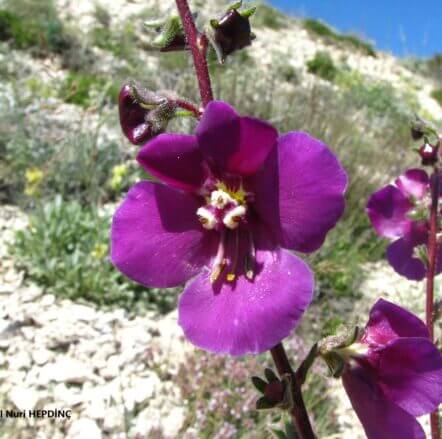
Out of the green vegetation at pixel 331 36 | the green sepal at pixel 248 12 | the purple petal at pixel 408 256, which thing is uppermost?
the green vegetation at pixel 331 36

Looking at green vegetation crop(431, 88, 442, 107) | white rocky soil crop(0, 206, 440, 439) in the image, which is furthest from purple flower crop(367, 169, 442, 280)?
green vegetation crop(431, 88, 442, 107)

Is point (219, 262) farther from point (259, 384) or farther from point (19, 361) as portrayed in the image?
point (19, 361)

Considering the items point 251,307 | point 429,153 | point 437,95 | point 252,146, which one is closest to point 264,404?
point 251,307

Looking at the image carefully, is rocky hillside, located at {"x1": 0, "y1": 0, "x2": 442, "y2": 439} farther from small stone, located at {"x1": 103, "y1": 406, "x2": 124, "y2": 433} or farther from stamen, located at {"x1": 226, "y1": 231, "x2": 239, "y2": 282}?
stamen, located at {"x1": 226, "y1": 231, "x2": 239, "y2": 282}

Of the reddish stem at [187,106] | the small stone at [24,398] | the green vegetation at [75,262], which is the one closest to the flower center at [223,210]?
the reddish stem at [187,106]

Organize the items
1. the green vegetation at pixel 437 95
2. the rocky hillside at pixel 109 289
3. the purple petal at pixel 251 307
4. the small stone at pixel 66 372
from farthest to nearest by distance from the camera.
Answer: the green vegetation at pixel 437 95 → the small stone at pixel 66 372 → the rocky hillside at pixel 109 289 → the purple petal at pixel 251 307

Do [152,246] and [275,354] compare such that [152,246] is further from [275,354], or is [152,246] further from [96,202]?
[96,202]

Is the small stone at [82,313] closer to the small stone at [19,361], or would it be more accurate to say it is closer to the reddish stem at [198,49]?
the small stone at [19,361]
